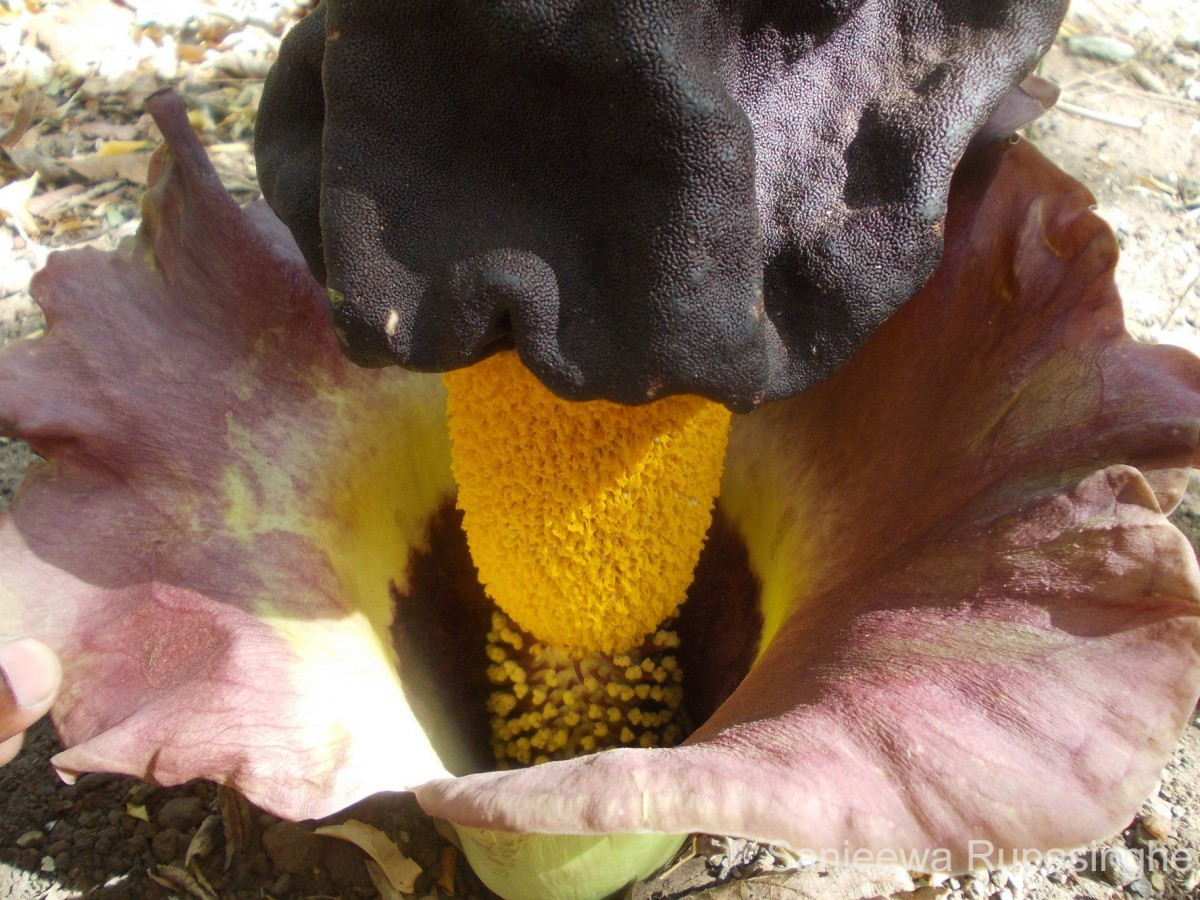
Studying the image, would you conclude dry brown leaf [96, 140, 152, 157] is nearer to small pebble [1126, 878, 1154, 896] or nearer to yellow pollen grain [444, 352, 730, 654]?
yellow pollen grain [444, 352, 730, 654]

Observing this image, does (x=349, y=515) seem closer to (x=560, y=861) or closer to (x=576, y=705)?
(x=576, y=705)

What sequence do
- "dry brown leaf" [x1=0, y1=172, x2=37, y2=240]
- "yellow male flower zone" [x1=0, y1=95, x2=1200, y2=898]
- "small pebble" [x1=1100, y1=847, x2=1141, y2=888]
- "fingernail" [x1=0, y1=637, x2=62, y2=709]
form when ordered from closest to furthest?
1. "yellow male flower zone" [x1=0, y1=95, x2=1200, y2=898]
2. "fingernail" [x1=0, y1=637, x2=62, y2=709]
3. "small pebble" [x1=1100, y1=847, x2=1141, y2=888]
4. "dry brown leaf" [x1=0, y1=172, x2=37, y2=240]

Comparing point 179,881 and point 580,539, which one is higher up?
point 580,539

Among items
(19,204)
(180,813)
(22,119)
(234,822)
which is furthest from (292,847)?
(22,119)

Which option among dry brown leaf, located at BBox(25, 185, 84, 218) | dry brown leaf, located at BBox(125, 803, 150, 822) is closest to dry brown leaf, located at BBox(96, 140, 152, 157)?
dry brown leaf, located at BBox(25, 185, 84, 218)

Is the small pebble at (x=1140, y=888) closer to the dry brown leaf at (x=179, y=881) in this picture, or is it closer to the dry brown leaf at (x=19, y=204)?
the dry brown leaf at (x=179, y=881)

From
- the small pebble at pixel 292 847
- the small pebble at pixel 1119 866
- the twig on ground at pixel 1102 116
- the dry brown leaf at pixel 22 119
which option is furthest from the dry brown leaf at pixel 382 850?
the twig on ground at pixel 1102 116

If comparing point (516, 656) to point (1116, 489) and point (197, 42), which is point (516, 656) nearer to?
point (1116, 489)
